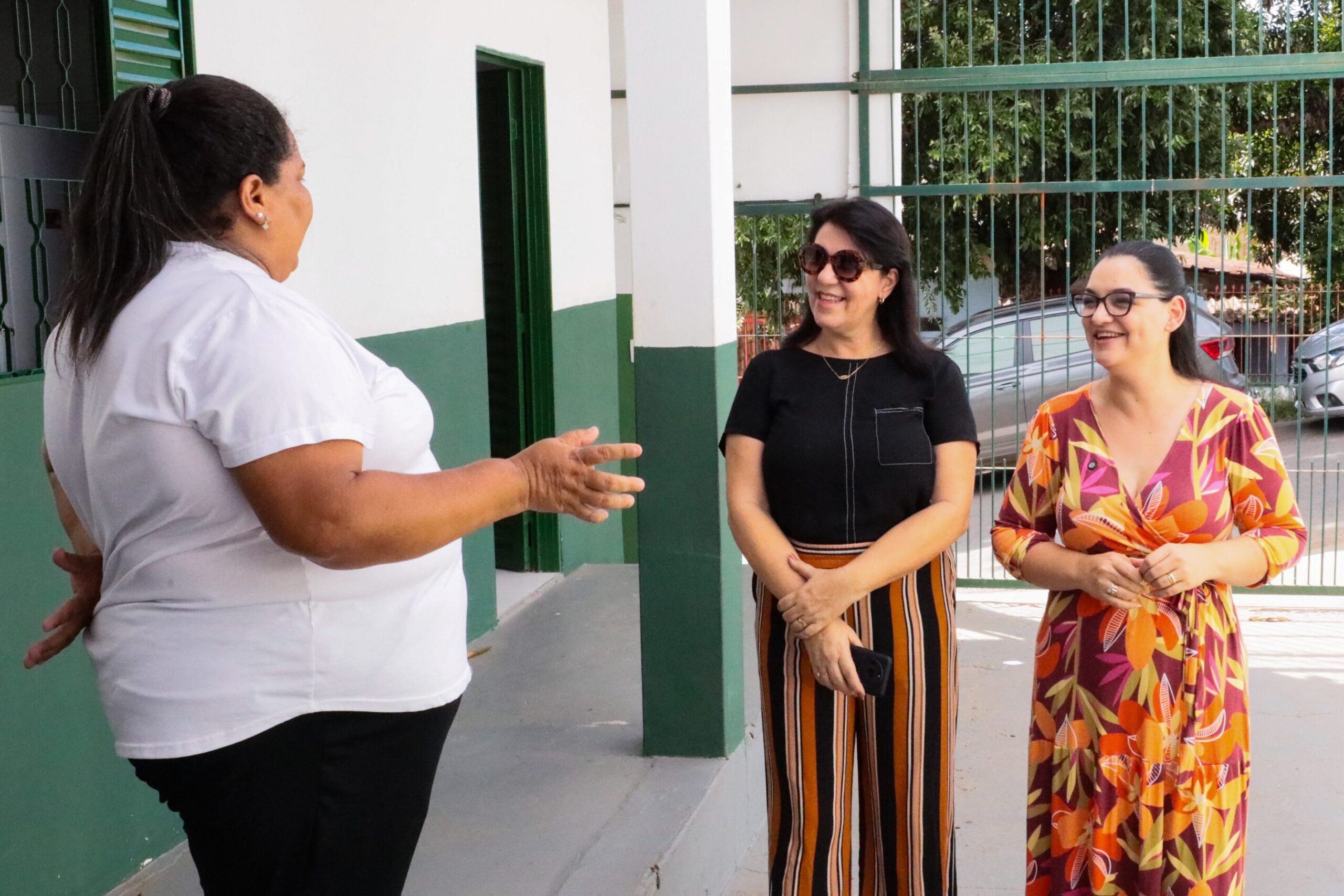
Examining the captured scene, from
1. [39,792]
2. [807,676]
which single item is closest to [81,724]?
[39,792]

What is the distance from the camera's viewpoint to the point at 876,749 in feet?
10.0

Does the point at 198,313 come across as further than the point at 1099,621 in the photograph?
No

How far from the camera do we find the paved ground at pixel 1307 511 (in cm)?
672

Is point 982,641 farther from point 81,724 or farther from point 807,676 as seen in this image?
point 81,724

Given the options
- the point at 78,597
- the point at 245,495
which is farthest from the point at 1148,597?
the point at 78,597

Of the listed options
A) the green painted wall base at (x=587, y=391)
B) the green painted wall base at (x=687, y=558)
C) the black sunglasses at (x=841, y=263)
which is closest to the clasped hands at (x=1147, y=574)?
the black sunglasses at (x=841, y=263)

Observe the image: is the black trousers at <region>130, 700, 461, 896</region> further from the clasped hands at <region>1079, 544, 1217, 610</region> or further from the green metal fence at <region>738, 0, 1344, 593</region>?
the green metal fence at <region>738, 0, 1344, 593</region>

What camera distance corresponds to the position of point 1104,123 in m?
11.2

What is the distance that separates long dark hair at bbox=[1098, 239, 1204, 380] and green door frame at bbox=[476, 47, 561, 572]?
12.4 ft

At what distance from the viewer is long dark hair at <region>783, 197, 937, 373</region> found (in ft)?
10.1

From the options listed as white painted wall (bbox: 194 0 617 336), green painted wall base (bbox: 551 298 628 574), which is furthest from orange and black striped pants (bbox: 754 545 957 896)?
green painted wall base (bbox: 551 298 628 574)

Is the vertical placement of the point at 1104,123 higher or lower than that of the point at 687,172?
→ higher

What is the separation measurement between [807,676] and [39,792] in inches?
66.9

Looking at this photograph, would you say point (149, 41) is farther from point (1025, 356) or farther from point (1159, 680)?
point (1025, 356)
